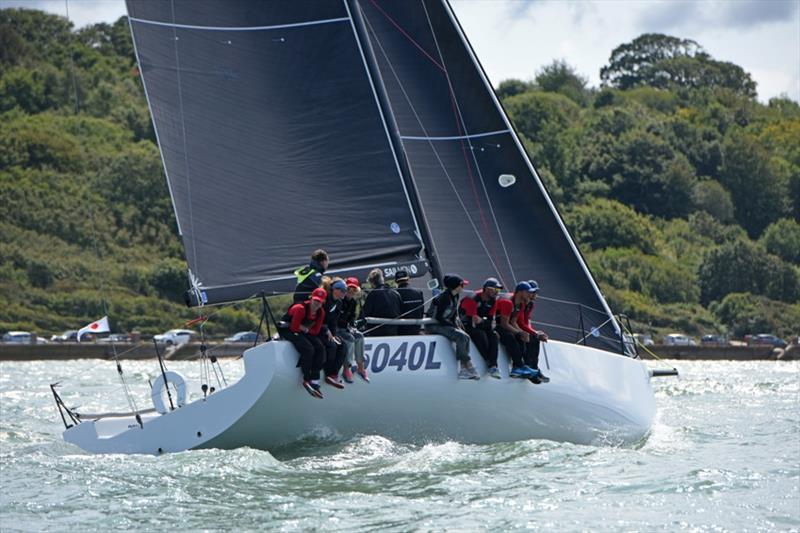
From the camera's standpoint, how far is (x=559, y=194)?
82.7 meters

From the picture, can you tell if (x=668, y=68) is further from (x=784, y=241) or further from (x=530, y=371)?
(x=530, y=371)

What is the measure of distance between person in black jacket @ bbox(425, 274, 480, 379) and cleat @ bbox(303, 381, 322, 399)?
1.44 m

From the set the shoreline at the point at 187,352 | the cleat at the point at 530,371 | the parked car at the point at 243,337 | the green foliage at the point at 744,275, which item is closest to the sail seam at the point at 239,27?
the cleat at the point at 530,371

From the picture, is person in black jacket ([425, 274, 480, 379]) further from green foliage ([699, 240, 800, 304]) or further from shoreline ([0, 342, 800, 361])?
green foliage ([699, 240, 800, 304])

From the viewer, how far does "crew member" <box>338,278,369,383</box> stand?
43.6 ft

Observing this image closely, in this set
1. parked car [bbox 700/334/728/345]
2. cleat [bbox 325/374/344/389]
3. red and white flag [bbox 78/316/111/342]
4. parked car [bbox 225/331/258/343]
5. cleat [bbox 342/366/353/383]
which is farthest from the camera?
parked car [bbox 700/334/728/345]

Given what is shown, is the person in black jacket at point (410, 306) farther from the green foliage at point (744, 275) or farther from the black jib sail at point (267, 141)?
the green foliage at point (744, 275)

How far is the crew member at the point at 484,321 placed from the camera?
1388 centimetres

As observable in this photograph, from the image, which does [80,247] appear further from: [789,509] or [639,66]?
[639,66]

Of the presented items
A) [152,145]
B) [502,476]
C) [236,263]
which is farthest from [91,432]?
[152,145]

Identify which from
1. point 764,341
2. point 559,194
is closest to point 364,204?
point 764,341

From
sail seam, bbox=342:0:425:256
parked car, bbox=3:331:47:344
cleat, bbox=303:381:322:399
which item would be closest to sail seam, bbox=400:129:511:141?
sail seam, bbox=342:0:425:256

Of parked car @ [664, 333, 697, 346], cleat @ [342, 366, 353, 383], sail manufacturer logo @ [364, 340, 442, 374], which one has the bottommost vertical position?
parked car @ [664, 333, 697, 346]

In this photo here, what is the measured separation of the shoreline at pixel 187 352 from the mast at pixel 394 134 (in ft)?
96.4
